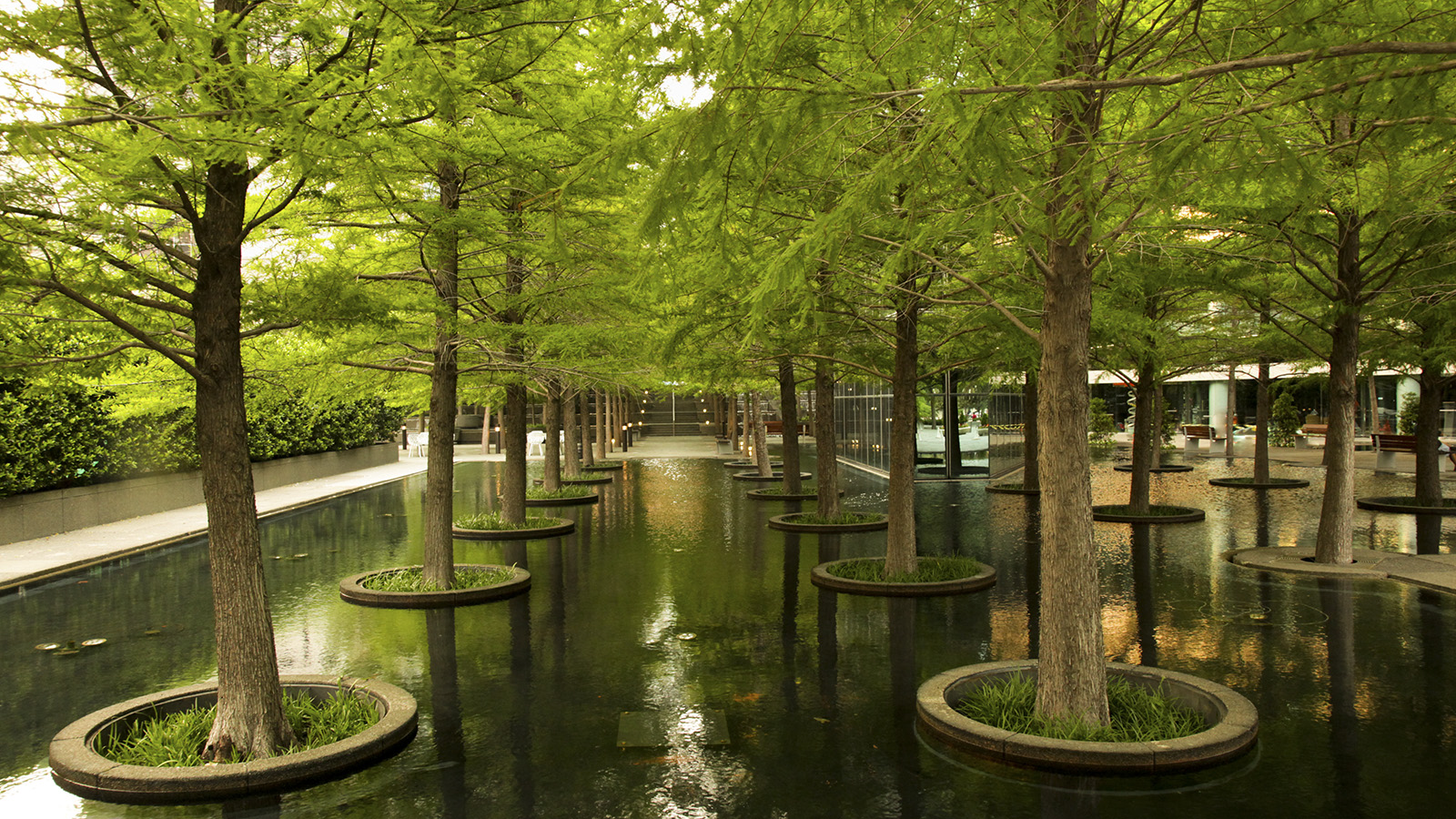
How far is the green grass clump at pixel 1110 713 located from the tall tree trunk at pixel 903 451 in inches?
205

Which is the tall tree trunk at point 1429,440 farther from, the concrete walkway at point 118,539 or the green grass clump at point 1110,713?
the concrete walkway at point 118,539

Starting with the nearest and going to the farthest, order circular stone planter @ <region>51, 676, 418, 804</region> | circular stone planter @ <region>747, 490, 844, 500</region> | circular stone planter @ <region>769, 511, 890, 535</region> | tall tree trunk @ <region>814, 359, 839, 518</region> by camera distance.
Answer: circular stone planter @ <region>51, 676, 418, 804</region>
circular stone planter @ <region>769, 511, 890, 535</region>
tall tree trunk @ <region>814, 359, 839, 518</region>
circular stone planter @ <region>747, 490, 844, 500</region>

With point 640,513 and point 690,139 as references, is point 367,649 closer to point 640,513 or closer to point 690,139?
point 690,139

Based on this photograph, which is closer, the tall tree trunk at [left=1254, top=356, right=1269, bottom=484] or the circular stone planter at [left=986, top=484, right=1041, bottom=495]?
the circular stone planter at [left=986, top=484, right=1041, bottom=495]

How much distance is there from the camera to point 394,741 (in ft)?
24.7

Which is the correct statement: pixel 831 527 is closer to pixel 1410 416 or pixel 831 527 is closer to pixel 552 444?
pixel 552 444

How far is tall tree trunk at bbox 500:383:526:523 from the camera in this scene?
62.2 ft

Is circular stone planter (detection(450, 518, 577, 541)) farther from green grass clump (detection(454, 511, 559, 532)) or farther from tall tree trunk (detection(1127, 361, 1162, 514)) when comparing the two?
tall tree trunk (detection(1127, 361, 1162, 514))

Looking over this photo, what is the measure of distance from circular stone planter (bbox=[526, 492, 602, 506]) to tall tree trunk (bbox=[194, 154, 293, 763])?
646 inches

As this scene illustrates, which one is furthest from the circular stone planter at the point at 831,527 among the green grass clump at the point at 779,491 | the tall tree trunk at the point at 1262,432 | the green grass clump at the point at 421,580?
the tall tree trunk at the point at 1262,432

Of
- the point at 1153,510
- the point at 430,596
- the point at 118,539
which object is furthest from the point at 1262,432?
the point at 118,539

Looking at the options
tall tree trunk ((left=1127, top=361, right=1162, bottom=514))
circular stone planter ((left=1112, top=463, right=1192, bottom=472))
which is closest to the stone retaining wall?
tall tree trunk ((left=1127, top=361, right=1162, bottom=514))

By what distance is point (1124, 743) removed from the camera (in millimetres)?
7078

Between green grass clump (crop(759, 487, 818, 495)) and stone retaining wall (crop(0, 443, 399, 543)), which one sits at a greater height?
stone retaining wall (crop(0, 443, 399, 543))
